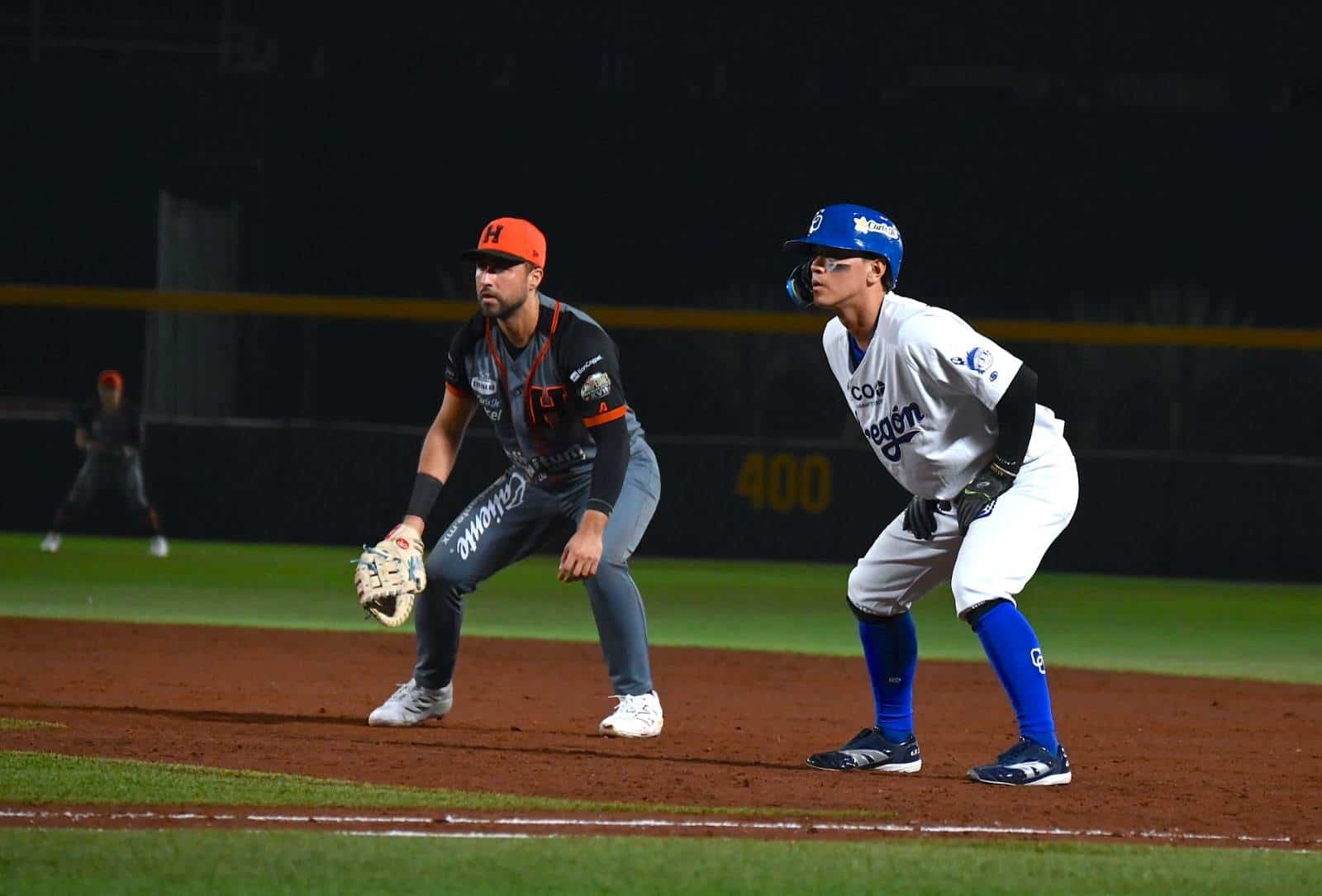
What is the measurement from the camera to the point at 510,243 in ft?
22.7

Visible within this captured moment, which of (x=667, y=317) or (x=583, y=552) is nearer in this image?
(x=583, y=552)

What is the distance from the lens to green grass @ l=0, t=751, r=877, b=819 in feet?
18.0

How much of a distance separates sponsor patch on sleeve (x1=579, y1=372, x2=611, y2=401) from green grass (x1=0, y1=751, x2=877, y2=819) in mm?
1634

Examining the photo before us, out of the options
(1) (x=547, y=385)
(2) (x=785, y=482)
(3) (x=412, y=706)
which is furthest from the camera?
(2) (x=785, y=482)

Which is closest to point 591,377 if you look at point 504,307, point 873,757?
point 504,307

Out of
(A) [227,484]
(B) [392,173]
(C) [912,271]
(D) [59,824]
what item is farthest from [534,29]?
(D) [59,824]

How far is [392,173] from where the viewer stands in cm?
2345

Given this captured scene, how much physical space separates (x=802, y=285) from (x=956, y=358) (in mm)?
630

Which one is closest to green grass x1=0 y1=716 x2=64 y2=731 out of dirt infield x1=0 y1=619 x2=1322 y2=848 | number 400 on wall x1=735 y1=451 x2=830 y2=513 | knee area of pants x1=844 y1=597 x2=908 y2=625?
dirt infield x1=0 y1=619 x2=1322 y2=848

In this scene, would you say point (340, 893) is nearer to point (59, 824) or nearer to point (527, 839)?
point (527, 839)

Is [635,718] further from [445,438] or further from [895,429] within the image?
[895,429]

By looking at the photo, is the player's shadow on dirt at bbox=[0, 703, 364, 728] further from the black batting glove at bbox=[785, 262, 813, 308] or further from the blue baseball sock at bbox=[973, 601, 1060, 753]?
the blue baseball sock at bbox=[973, 601, 1060, 753]

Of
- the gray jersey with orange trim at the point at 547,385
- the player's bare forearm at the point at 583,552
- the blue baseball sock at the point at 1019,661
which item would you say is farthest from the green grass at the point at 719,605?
the blue baseball sock at the point at 1019,661

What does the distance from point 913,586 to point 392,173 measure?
1778 cm
